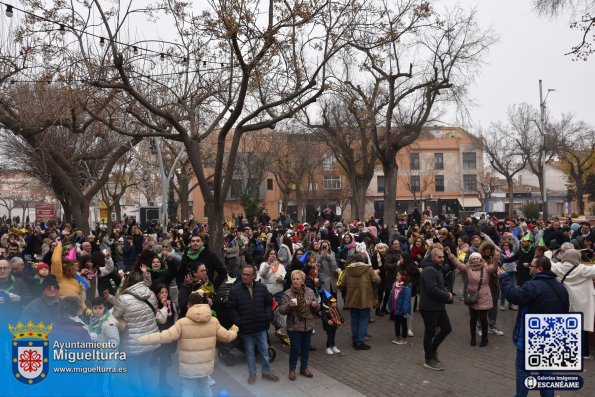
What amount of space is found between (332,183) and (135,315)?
2012 inches

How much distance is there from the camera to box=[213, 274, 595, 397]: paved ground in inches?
256

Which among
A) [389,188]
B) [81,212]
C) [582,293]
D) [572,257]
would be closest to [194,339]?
[572,257]

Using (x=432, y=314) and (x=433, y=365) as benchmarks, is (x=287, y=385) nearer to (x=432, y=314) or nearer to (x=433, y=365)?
(x=433, y=365)

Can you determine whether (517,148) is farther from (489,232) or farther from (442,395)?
(442,395)

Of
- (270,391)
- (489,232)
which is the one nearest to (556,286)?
(270,391)

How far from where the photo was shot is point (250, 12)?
10.1 metres

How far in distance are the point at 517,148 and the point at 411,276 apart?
39.9 m

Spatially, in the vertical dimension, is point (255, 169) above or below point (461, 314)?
above

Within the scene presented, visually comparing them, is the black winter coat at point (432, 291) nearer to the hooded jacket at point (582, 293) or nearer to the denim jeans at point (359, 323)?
the denim jeans at point (359, 323)

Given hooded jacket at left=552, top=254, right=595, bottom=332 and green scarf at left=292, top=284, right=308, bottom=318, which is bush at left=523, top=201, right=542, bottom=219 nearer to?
hooded jacket at left=552, top=254, right=595, bottom=332

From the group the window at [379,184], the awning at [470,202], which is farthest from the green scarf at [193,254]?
the awning at [470,202]

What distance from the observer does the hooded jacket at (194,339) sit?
553 cm

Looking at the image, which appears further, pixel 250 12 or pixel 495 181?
pixel 495 181

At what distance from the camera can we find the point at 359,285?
8211mm
